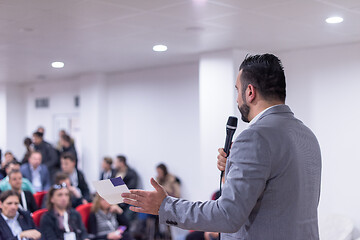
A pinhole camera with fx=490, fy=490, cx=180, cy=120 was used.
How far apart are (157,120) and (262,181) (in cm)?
772

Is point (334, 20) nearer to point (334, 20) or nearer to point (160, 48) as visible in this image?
point (334, 20)

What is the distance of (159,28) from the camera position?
5809mm

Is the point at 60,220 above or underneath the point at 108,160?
underneath

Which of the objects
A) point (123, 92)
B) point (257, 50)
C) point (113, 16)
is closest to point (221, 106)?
point (257, 50)

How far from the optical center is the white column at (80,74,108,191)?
10156 mm

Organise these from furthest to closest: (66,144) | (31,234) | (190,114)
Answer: (66,144) < (190,114) < (31,234)

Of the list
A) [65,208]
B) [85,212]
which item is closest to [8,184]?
[85,212]

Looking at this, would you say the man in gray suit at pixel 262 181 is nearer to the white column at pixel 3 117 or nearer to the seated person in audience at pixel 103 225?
the seated person in audience at pixel 103 225

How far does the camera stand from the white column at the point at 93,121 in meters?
10.2

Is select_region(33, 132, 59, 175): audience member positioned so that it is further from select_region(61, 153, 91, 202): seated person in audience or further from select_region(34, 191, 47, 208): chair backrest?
select_region(34, 191, 47, 208): chair backrest

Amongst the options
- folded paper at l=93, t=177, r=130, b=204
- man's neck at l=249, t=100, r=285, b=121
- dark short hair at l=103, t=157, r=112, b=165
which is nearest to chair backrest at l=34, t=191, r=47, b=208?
dark short hair at l=103, t=157, r=112, b=165

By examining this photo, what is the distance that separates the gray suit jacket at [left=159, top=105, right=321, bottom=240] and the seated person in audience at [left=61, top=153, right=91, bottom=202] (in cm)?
687

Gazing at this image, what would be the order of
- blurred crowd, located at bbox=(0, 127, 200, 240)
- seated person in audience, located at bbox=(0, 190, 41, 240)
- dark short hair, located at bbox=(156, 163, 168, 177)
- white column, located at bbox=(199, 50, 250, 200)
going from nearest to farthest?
1. seated person in audience, located at bbox=(0, 190, 41, 240)
2. blurred crowd, located at bbox=(0, 127, 200, 240)
3. white column, located at bbox=(199, 50, 250, 200)
4. dark short hair, located at bbox=(156, 163, 168, 177)

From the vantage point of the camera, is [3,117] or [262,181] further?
[3,117]
